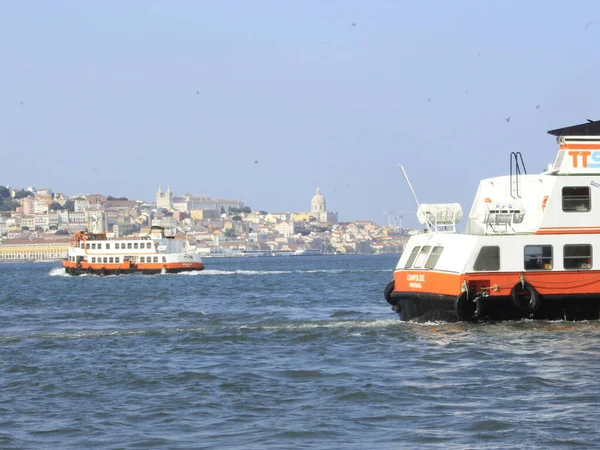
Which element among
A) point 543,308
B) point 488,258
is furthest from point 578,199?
point 543,308

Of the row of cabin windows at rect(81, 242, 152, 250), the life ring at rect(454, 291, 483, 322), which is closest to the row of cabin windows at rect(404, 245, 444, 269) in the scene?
the life ring at rect(454, 291, 483, 322)

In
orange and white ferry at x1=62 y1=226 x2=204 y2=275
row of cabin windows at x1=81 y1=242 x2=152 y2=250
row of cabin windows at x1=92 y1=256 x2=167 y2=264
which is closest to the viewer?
orange and white ferry at x1=62 y1=226 x2=204 y2=275

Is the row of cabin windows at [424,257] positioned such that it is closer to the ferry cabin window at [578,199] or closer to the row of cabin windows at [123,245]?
the ferry cabin window at [578,199]

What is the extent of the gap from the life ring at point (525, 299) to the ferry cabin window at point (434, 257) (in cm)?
220

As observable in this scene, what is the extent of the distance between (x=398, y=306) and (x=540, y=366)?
8.87 metres

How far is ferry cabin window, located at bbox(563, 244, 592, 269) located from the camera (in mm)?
26312

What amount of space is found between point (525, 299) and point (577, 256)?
69.5 inches

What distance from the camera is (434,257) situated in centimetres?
2733

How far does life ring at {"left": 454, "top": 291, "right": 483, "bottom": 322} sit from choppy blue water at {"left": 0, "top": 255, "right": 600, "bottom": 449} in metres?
0.29

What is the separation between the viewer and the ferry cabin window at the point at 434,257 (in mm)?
27172

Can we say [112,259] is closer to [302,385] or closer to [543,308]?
[543,308]

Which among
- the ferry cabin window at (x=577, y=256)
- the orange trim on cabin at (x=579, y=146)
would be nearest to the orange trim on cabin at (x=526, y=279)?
the ferry cabin window at (x=577, y=256)

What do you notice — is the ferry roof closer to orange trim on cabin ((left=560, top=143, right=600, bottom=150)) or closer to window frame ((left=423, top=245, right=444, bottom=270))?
orange trim on cabin ((left=560, top=143, right=600, bottom=150))

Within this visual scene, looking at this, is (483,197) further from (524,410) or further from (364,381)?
(524,410)
